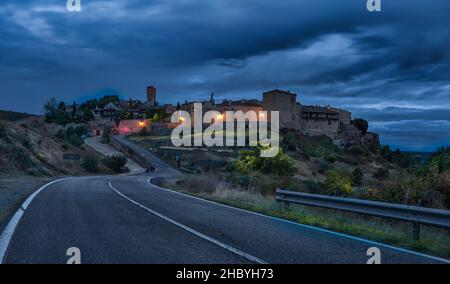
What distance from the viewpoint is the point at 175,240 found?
368 inches

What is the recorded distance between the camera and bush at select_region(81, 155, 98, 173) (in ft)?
211

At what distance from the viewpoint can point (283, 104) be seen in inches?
4988

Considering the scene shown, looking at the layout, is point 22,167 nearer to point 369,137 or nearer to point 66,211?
point 66,211

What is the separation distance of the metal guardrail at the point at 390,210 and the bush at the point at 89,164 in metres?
53.0

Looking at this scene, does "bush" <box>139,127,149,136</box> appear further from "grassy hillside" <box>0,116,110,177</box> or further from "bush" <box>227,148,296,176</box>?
"bush" <box>227,148,296,176</box>

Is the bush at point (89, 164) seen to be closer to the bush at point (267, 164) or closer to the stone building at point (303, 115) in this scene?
the bush at point (267, 164)

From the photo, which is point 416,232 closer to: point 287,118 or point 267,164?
point 267,164

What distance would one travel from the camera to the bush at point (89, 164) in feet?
211

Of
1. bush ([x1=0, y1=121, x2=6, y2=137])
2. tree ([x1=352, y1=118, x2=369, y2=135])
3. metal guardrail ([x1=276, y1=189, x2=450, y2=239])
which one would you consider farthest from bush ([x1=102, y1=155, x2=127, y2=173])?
tree ([x1=352, y1=118, x2=369, y2=135])

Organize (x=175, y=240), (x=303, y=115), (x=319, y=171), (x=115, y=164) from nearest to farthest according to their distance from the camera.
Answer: (x=175, y=240) → (x=115, y=164) → (x=319, y=171) → (x=303, y=115)

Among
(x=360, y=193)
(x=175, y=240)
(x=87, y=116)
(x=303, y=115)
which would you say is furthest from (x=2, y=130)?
(x=87, y=116)

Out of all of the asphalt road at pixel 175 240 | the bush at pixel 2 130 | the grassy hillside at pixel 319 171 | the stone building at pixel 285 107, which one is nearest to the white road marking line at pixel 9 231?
the asphalt road at pixel 175 240

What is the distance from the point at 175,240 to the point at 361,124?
513ft

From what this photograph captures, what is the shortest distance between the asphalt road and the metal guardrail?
54.3 inches
